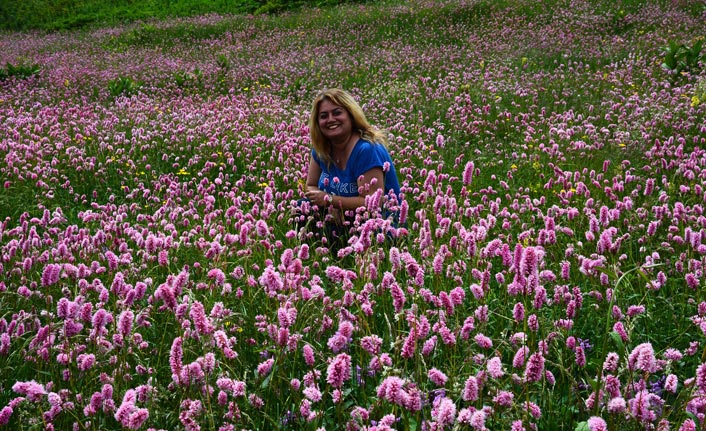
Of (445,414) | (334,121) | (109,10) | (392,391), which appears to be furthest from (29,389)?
(109,10)

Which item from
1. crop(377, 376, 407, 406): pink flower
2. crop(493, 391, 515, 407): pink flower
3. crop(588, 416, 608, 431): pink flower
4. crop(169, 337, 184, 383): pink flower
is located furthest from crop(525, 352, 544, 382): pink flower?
crop(169, 337, 184, 383): pink flower

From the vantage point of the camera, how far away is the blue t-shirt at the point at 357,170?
4938 mm

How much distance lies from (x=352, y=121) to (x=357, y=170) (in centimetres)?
51

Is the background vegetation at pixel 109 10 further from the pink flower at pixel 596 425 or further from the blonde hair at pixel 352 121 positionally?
the pink flower at pixel 596 425

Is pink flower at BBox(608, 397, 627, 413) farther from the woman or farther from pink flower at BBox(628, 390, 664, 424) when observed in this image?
the woman

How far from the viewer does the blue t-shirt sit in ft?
16.2

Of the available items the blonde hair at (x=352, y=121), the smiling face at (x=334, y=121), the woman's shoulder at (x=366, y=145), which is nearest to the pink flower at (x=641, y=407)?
the woman's shoulder at (x=366, y=145)

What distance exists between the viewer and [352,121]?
5.25 metres

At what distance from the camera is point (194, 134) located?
8.03 metres

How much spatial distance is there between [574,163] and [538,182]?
61 centimetres

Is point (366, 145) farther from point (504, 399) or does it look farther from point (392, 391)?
point (392, 391)

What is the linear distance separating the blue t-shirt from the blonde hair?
10 cm

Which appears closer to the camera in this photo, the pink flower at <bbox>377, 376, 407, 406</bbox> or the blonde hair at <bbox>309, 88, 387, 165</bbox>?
the pink flower at <bbox>377, 376, 407, 406</bbox>

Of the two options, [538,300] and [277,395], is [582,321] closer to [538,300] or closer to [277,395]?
[538,300]
